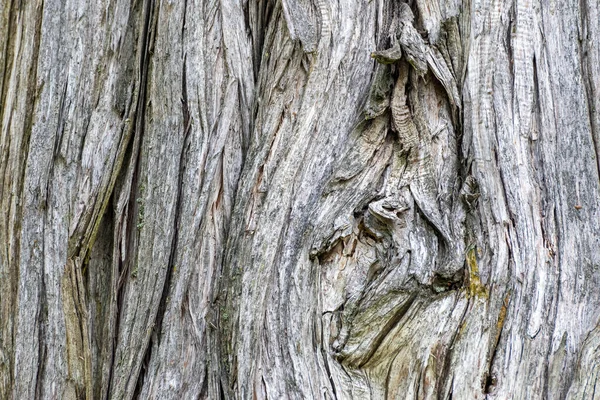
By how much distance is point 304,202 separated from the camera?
1.78m

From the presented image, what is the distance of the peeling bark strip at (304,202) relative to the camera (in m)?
1.66

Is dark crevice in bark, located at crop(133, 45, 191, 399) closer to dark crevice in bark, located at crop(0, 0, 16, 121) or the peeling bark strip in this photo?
the peeling bark strip

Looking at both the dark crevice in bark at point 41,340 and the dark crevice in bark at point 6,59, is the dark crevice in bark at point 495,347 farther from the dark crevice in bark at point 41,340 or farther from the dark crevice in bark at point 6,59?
the dark crevice in bark at point 6,59

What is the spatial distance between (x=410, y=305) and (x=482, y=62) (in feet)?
2.32

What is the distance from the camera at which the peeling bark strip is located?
1.66 m

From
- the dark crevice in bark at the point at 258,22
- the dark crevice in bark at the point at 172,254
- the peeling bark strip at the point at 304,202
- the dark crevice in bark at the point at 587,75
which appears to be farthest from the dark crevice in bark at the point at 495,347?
the dark crevice in bark at the point at 258,22

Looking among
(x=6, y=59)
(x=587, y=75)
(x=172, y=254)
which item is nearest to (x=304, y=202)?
(x=172, y=254)

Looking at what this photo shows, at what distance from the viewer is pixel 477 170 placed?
175 cm

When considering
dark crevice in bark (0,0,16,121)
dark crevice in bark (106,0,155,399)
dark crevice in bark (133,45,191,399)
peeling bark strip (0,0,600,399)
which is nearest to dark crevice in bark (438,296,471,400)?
peeling bark strip (0,0,600,399)

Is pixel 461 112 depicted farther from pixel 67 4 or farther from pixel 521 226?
pixel 67 4

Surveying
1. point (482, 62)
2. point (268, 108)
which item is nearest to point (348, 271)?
point (268, 108)

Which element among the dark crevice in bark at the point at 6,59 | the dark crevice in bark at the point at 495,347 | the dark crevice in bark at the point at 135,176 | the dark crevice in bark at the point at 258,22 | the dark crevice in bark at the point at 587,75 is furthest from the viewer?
the dark crevice in bark at the point at 6,59

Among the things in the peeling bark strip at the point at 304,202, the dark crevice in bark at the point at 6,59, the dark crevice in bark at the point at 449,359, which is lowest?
the dark crevice in bark at the point at 449,359

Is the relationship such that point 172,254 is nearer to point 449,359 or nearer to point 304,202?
point 304,202
